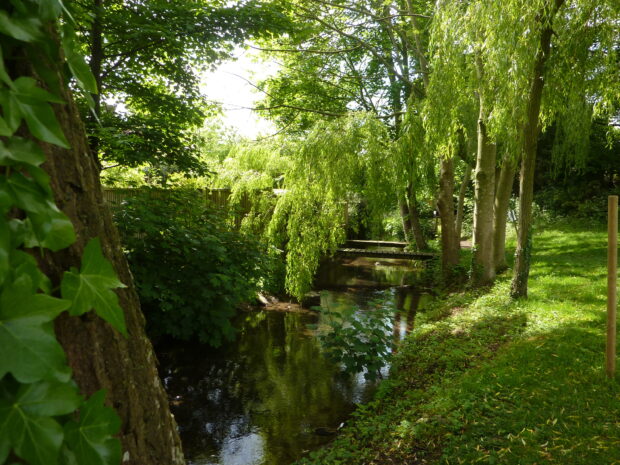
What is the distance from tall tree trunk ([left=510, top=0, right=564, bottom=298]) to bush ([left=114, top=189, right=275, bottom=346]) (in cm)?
406

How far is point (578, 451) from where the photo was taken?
3158 mm

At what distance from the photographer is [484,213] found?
884 cm

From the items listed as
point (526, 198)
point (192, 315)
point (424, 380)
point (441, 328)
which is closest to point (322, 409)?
point (424, 380)

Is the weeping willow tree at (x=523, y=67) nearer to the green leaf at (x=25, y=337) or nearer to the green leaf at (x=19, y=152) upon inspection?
the green leaf at (x=19, y=152)

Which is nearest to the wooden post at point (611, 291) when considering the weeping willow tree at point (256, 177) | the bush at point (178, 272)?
the bush at point (178, 272)

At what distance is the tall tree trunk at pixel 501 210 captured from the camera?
30.1ft

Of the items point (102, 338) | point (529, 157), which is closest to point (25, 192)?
point (102, 338)

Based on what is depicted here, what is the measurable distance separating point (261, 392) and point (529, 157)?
191 inches

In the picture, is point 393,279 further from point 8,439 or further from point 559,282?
point 8,439

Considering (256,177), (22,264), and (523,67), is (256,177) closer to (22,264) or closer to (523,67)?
(523,67)

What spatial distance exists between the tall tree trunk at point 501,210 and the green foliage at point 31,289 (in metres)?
9.06

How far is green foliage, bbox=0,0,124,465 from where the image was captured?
1.89ft

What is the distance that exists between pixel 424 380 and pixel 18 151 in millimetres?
5073

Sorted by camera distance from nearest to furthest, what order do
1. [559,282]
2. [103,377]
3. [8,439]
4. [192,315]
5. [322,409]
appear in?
1. [8,439]
2. [103,377]
3. [322,409]
4. [192,315]
5. [559,282]
